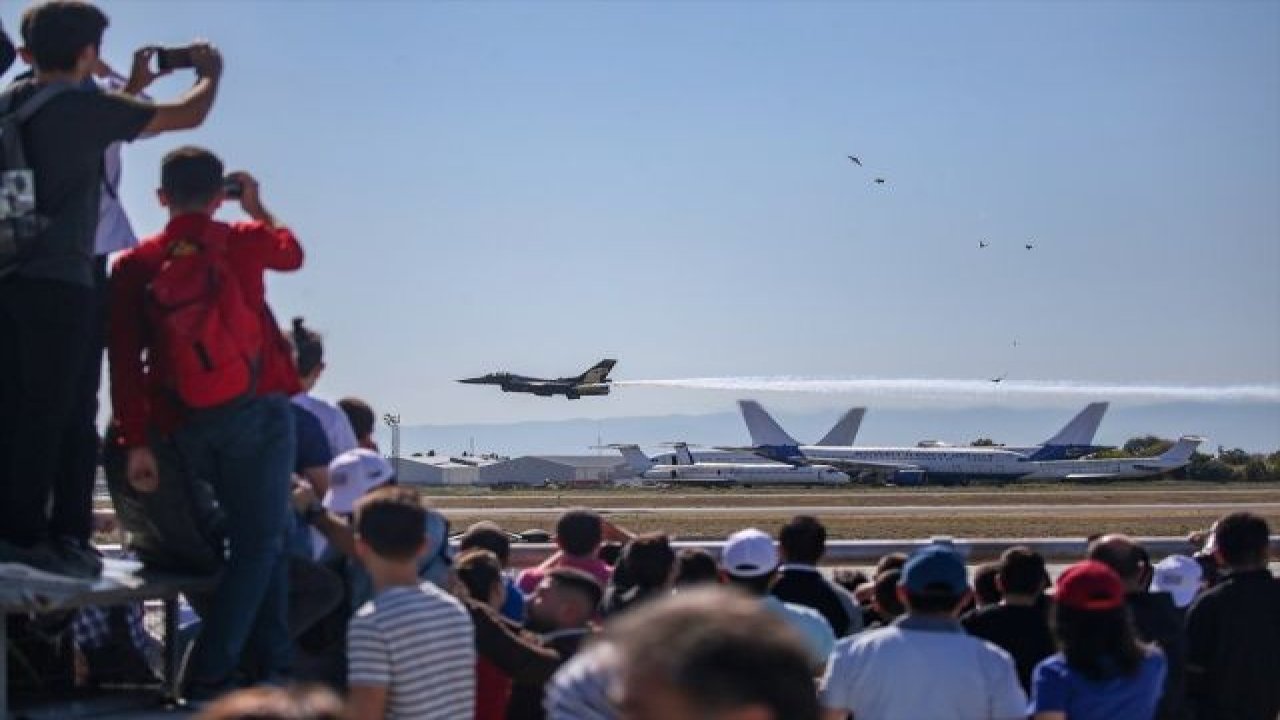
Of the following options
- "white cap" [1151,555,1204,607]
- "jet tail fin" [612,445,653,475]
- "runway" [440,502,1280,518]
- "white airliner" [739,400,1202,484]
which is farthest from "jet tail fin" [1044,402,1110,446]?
"white cap" [1151,555,1204,607]

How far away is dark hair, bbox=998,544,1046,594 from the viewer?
6531 mm

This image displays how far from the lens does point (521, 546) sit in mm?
10797

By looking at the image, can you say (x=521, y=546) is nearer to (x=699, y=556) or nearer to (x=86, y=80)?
(x=699, y=556)

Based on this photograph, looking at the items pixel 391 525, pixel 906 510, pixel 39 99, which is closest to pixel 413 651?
pixel 391 525

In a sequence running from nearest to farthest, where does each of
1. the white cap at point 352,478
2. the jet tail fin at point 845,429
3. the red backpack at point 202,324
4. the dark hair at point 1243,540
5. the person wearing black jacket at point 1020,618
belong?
the red backpack at point 202,324 < the white cap at point 352,478 < the person wearing black jacket at point 1020,618 < the dark hair at point 1243,540 < the jet tail fin at point 845,429

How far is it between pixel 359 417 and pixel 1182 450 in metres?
92.0

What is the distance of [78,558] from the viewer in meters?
5.48

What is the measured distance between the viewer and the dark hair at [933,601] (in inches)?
210

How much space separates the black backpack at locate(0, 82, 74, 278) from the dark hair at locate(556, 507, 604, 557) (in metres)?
2.83

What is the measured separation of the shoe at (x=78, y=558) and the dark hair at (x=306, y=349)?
44.9 inches

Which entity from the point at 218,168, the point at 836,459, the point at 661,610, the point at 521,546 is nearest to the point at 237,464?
the point at 218,168

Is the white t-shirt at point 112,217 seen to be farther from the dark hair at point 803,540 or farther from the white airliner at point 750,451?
the white airliner at point 750,451

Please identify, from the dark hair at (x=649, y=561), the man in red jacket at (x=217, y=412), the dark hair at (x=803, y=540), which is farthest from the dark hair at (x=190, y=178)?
the dark hair at (x=803, y=540)

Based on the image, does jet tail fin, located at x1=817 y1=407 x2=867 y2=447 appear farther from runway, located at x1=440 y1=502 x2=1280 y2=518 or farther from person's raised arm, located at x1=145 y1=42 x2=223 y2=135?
person's raised arm, located at x1=145 y1=42 x2=223 y2=135
